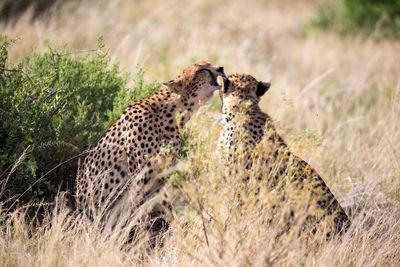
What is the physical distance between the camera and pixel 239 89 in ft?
10.7

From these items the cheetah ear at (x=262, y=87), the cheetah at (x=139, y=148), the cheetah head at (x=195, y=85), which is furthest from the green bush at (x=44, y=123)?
the cheetah ear at (x=262, y=87)

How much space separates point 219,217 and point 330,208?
780mm

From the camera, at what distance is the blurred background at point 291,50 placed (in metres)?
4.41

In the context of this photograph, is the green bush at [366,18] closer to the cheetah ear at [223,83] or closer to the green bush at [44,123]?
the cheetah ear at [223,83]

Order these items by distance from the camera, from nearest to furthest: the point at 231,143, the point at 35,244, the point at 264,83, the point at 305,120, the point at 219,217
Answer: the point at 219,217 → the point at 35,244 → the point at 231,143 → the point at 264,83 → the point at 305,120

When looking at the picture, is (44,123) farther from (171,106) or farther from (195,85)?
(195,85)

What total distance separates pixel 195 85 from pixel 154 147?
52cm

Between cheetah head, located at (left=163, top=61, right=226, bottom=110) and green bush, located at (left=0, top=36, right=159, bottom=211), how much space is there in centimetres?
59

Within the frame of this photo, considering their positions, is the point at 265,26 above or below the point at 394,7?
below

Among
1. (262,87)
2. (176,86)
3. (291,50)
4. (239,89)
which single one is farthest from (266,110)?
(291,50)

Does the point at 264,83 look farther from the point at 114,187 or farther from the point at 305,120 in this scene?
the point at 305,120

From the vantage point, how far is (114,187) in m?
2.92

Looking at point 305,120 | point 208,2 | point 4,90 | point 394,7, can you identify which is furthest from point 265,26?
point 4,90

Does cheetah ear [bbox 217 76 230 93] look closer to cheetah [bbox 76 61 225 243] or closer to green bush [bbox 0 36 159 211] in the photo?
cheetah [bbox 76 61 225 243]
